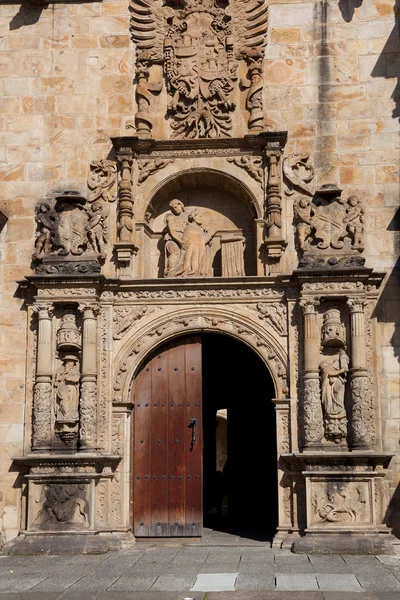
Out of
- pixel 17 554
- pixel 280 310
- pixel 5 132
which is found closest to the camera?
pixel 17 554

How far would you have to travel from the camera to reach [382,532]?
33.5 ft

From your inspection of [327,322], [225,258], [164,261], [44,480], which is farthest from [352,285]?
[44,480]

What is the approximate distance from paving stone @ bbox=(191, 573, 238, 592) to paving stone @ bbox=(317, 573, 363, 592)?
0.83 meters

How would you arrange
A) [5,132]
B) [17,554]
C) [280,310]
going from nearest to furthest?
[17,554], [280,310], [5,132]

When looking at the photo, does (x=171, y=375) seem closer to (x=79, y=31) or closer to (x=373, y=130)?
(x=373, y=130)

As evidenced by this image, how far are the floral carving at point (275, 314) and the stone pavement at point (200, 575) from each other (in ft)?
9.10

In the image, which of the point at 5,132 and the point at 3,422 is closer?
the point at 3,422

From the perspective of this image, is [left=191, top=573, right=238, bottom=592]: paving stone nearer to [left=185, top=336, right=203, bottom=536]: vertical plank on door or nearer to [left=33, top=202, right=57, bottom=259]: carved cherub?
[left=185, top=336, right=203, bottom=536]: vertical plank on door

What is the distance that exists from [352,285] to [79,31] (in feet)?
17.3

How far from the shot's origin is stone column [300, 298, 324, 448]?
34.2 feet

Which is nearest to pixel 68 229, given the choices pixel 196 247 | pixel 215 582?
pixel 196 247

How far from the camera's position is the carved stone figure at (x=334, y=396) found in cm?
1045

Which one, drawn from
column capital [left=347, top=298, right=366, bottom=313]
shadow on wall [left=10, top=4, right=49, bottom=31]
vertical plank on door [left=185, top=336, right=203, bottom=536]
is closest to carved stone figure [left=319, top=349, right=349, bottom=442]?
column capital [left=347, top=298, right=366, bottom=313]

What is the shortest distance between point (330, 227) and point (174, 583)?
510cm
